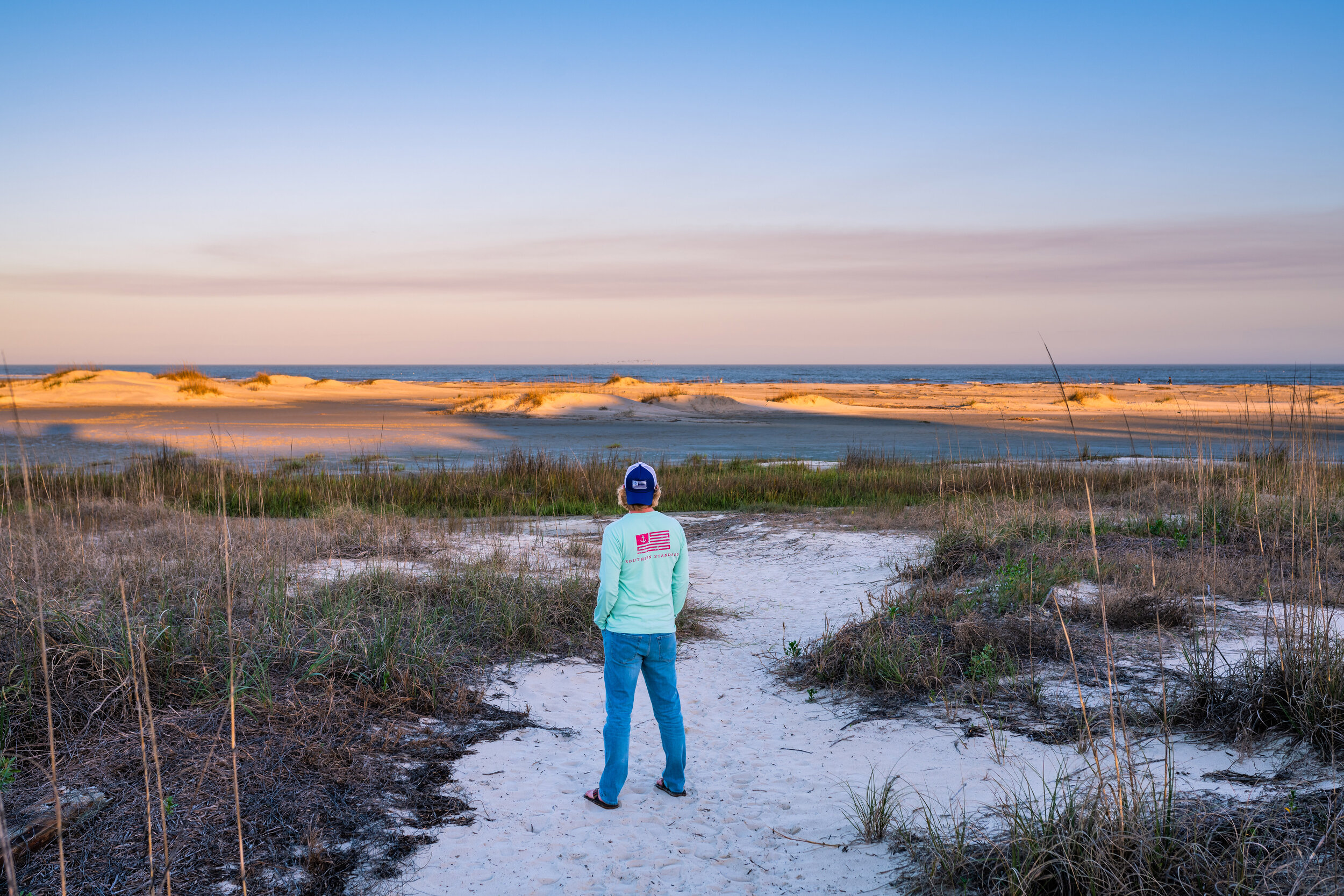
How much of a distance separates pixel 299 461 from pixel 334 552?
1060 cm

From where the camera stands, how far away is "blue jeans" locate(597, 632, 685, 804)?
4102 millimetres

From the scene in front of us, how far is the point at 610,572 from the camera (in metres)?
4.05

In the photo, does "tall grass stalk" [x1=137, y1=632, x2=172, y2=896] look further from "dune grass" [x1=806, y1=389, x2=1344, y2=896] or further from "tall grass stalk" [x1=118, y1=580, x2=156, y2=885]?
"dune grass" [x1=806, y1=389, x2=1344, y2=896]

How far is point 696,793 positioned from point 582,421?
2828 centimetres

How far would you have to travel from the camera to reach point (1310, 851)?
9.71 ft

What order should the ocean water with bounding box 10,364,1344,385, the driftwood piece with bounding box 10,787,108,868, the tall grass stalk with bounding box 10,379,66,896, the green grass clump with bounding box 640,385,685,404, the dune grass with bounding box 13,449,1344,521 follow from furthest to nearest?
the ocean water with bounding box 10,364,1344,385 → the green grass clump with bounding box 640,385,685,404 → the dune grass with bounding box 13,449,1344,521 → the driftwood piece with bounding box 10,787,108,868 → the tall grass stalk with bounding box 10,379,66,896

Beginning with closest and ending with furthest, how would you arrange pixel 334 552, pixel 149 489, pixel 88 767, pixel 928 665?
1. pixel 88 767
2. pixel 928 665
3. pixel 334 552
4. pixel 149 489

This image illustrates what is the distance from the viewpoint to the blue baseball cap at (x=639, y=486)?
4.09m

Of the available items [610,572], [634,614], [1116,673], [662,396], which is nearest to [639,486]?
[610,572]

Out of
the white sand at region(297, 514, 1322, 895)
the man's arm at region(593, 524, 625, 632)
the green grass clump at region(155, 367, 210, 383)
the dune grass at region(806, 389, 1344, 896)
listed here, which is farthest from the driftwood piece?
the green grass clump at region(155, 367, 210, 383)

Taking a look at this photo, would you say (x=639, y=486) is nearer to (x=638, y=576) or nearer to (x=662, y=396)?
(x=638, y=576)

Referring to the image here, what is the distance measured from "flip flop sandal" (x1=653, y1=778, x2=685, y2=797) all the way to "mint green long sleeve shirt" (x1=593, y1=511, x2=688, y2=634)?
2.78 ft

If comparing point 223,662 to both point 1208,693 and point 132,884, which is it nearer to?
point 132,884

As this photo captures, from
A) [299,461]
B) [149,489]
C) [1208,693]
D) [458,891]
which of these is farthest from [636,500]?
[299,461]
